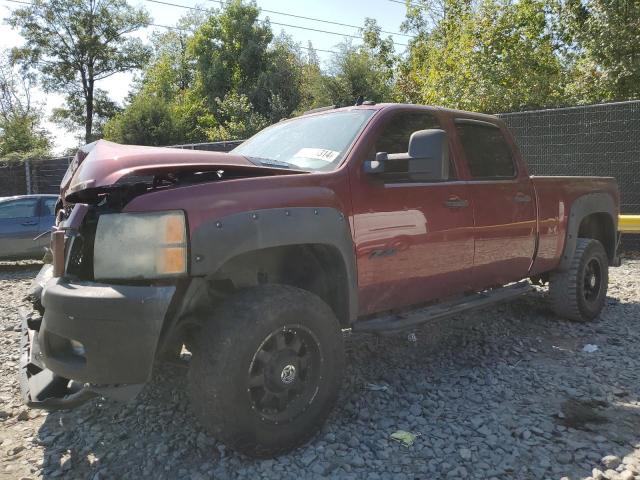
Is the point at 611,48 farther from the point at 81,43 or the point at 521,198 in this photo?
the point at 81,43

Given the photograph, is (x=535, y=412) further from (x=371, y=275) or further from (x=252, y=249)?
(x=252, y=249)

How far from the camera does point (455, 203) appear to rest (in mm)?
3990

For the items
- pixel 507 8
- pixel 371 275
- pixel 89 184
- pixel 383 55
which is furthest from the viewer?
pixel 383 55

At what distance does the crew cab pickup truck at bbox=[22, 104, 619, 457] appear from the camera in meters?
2.60

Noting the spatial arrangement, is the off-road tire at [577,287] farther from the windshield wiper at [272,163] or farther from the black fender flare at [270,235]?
the windshield wiper at [272,163]

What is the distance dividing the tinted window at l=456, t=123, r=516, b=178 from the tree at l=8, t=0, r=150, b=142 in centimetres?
3770

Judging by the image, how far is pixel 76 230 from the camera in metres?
2.77

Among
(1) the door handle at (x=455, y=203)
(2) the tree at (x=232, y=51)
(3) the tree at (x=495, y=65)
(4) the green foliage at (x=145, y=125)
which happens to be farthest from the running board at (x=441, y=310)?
(2) the tree at (x=232, y=51)

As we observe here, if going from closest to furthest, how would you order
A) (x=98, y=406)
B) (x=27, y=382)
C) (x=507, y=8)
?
1. (x=27, y=382)
2. (x=98, y=406)
3. (x=507, y=8)

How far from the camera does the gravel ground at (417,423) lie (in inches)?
112

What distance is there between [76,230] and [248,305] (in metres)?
0.94

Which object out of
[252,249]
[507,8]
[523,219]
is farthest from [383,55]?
[252,249]

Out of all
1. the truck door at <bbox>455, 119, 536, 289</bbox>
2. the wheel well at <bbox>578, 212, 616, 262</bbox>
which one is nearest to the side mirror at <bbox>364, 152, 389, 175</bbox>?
the truck door at <bbox>455, 119, 536, 289</bbox>

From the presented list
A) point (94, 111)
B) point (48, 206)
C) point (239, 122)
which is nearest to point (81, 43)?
point (94, 111)
